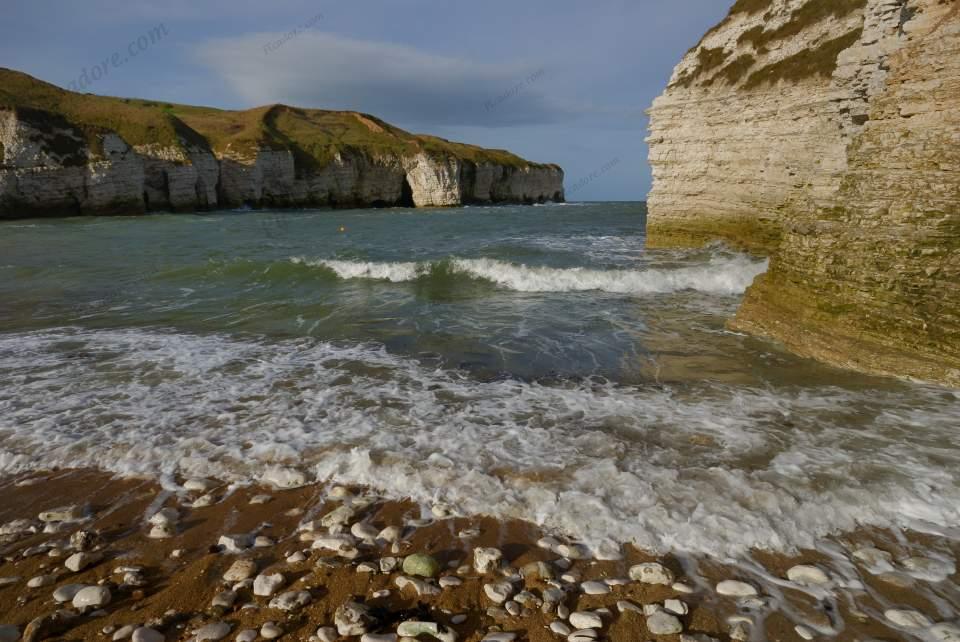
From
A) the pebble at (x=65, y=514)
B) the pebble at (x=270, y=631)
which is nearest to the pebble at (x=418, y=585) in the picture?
the pebble at (x=270, y=631)

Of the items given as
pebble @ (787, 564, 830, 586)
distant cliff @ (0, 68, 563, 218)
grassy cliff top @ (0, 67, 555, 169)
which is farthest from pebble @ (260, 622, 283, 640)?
grassy cliff top @ (0, 67, 555, 169)

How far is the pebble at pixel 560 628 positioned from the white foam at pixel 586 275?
1335 centimetres

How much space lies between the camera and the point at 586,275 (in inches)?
688

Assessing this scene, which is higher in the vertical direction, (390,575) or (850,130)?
(850,130)

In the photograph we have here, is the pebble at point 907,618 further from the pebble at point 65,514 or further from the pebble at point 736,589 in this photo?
the pebble at point 65,514

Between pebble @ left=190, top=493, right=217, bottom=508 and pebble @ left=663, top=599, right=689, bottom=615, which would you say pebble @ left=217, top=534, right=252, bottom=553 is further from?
pebble @ left=663, top=599, right=689, bottom=615

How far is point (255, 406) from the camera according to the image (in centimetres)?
659

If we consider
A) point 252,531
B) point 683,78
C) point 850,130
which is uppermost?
point 683,78

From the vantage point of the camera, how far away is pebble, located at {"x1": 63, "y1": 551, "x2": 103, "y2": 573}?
3568 mm

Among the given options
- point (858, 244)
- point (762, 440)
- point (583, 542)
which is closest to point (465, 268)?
point (858, 244)

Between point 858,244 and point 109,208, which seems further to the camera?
point 109,208

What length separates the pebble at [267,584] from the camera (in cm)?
332

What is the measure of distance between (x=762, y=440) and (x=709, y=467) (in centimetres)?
106

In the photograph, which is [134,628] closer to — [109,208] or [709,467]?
[709,467]
